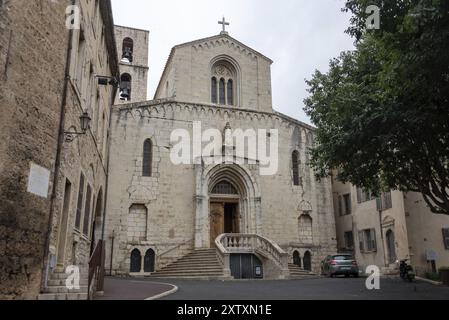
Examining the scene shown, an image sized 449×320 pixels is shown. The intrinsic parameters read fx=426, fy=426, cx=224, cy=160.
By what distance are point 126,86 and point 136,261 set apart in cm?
1626

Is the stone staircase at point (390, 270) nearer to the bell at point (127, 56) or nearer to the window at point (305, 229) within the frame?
the window at point (305, 229)

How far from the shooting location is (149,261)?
2266cm

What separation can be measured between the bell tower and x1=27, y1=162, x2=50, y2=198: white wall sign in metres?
24.8

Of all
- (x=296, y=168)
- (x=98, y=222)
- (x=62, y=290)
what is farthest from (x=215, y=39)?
Answer: (x=62, y=290)

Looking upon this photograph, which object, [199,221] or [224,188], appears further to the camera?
[224,188]

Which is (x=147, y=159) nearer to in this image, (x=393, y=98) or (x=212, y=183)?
(x=212, y=183)

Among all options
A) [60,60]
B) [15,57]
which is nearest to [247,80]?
[60,60]

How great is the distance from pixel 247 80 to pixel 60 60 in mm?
18249

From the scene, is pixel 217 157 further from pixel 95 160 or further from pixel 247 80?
pixel 95 160

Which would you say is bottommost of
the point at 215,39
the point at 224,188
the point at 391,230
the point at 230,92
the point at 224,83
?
the point at 391,230

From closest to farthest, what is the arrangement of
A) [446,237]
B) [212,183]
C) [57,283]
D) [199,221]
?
[57,283] < [446,237] < [199,221] < [212,183]

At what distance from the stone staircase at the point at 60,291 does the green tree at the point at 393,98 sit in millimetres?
7854

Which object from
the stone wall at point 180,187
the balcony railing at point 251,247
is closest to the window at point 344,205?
the stone wall at point 180,187

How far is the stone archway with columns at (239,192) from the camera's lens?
2345 centimetres
